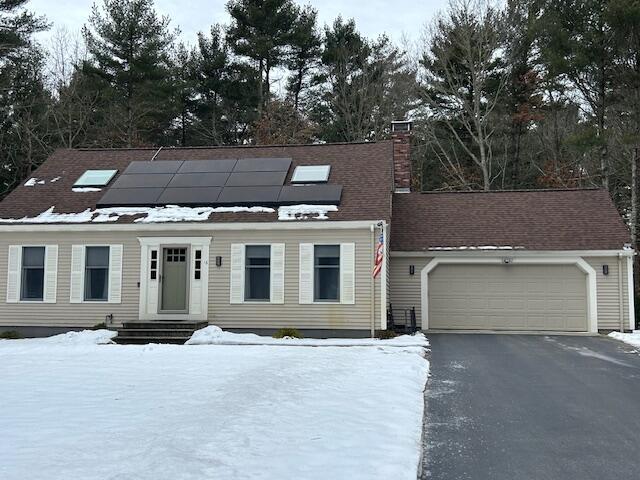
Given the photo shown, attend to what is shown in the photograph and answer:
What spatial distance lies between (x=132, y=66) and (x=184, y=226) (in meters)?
18.2

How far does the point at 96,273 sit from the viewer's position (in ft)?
49.7

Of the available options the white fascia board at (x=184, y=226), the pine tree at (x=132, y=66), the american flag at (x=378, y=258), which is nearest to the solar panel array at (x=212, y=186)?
the white fascia board at (x=184, y=226)

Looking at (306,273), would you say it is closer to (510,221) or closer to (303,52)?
(510,221)

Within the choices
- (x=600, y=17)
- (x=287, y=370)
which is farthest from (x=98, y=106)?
(x=287, y=370)

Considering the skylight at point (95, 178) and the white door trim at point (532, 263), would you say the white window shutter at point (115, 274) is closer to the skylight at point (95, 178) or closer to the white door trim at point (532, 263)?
the skylight at point (95, 178)

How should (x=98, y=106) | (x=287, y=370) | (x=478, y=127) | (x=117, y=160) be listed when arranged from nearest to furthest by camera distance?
1. (x=287, y=370)
2. (x=117, y=160)
3. (x=478, y=127)
4. (x=98, y=106)

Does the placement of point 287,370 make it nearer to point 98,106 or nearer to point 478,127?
point 478,127

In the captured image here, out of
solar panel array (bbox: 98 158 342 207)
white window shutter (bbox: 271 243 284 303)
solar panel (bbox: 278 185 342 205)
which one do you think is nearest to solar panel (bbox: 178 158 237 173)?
solar panel array (bbox: 98 158 342 207)

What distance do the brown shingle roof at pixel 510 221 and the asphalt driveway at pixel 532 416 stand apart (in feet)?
16.2

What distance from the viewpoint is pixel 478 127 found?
90.1 ft

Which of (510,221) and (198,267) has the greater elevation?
(510,221)

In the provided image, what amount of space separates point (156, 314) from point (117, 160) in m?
6.05

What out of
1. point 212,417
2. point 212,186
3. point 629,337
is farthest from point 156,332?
point 629,337

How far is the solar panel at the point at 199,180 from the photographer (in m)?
16.1
